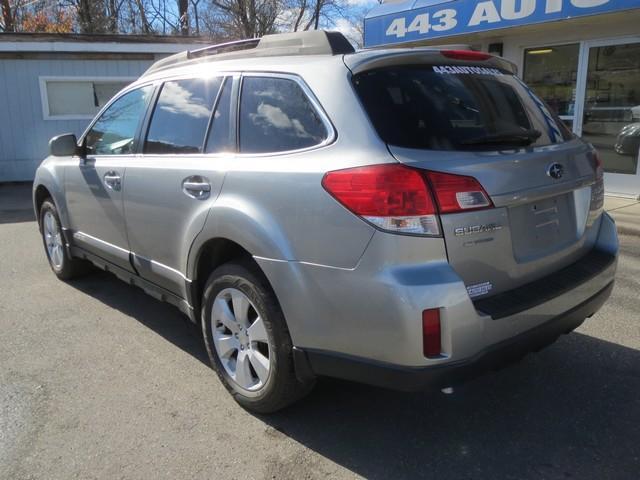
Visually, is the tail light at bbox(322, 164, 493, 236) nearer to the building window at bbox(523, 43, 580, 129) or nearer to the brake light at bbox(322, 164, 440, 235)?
the brake light at bbox(322, 164, 440, 235)

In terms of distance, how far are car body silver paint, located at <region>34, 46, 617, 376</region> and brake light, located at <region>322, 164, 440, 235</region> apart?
1.7 inches

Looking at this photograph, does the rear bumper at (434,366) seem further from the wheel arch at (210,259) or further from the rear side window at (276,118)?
the rear side window at (276,118)

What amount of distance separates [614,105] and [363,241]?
324 inches

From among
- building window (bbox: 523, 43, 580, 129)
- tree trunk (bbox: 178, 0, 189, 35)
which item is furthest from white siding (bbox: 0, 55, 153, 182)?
tree trunk (bbox: 178, 0, 189, 35)

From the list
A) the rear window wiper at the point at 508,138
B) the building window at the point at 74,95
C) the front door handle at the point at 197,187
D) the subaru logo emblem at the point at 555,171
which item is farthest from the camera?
the building window at the point at 74,95

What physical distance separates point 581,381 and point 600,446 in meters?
0.65

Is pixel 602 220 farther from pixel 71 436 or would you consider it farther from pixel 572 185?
pixel 71 436

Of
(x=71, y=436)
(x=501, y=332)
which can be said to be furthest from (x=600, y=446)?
(x=71, y=436)

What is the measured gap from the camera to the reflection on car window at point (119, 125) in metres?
4.03

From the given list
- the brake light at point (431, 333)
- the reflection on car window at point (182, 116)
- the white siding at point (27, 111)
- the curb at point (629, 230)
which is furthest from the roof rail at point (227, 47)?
the white siding at point (27, 111)

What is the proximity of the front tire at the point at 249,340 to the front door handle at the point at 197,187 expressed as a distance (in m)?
0.42

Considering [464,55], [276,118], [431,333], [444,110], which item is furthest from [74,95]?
[431,333]

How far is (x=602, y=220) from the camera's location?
3.26m

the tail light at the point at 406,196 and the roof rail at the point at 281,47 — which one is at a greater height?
the roof rail at the point at 281,47
